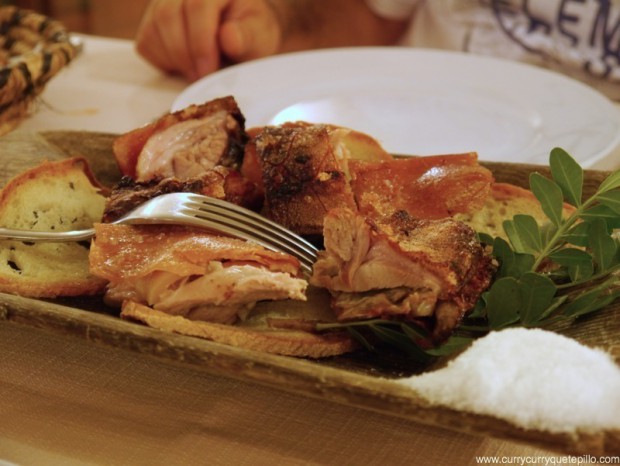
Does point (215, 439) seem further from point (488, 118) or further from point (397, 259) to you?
point (488, 118)

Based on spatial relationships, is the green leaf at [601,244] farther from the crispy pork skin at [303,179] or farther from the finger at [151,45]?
the finger at [151,45]

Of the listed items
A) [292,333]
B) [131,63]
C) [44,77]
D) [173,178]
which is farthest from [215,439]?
[131,63]

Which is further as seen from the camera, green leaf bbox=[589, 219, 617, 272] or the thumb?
the thumb

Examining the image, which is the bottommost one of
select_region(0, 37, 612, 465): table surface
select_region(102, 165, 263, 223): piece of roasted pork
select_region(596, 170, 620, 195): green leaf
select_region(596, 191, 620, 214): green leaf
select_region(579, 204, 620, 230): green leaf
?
select_region(0, 37, 612, 465): table surface

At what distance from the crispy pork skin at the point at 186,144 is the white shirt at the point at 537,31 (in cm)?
179

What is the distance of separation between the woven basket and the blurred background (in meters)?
3.62

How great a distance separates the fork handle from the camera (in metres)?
1.17

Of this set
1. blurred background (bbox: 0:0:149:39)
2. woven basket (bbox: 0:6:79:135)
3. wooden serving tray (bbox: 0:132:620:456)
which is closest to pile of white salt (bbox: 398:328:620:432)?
wooden serving tray (bbox: 0:132:620:456)

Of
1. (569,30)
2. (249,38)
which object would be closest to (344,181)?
(249,38)

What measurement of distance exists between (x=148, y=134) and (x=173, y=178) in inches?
7.6

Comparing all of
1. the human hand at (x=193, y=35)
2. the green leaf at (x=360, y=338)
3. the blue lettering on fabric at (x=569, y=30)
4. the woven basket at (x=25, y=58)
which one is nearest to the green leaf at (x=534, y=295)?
the green leaf at (x=360, y=338)

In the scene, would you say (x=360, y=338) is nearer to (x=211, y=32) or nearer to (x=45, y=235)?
(x=45, y=235)

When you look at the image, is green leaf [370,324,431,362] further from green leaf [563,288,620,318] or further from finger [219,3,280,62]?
finger [219,3,280,62]

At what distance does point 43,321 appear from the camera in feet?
3.11
